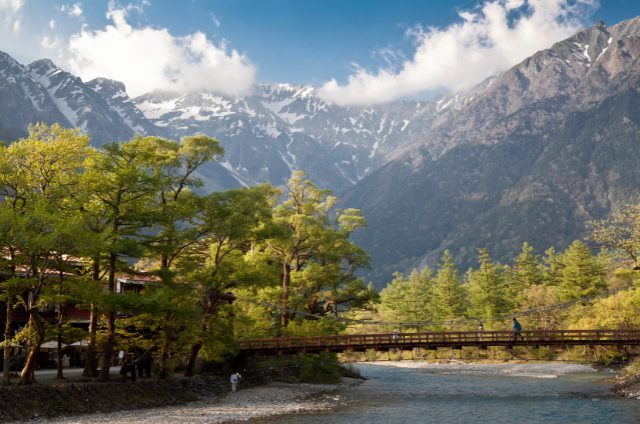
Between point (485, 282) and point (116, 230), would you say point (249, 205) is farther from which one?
point (485, 282)

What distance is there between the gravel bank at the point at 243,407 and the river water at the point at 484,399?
1492 millimetres

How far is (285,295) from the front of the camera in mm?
47281

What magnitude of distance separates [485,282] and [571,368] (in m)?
21.1

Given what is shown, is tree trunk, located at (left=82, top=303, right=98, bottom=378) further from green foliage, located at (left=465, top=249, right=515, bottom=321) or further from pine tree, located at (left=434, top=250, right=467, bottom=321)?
pine tree, located at (left=434, top=250, right=467, bottom=321)

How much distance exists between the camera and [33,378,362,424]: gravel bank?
29.8 metres

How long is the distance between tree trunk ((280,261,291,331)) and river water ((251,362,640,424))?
749 centimetres

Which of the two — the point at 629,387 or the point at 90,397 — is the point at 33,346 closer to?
the point at 90,397

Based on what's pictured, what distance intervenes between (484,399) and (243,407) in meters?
17.3

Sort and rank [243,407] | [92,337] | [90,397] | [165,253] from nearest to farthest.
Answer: [90,397], [92,337], [165,253], [243,407]

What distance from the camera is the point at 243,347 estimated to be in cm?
4316

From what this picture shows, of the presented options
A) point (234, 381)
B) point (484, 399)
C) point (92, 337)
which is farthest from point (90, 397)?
point (484, 399)

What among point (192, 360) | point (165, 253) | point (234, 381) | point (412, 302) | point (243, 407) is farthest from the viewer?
point (412, 302)

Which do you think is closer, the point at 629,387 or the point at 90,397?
the point at 90,397

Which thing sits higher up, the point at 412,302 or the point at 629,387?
→ the point at 412,302
